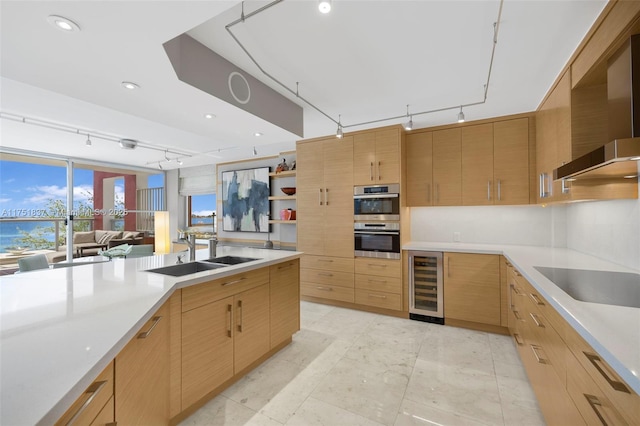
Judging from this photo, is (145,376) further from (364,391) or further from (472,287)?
(472,287)

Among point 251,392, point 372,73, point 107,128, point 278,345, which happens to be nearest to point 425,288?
point 278,345

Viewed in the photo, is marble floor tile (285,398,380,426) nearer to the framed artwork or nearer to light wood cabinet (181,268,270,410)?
light wood cabinet (181,268,270,410)

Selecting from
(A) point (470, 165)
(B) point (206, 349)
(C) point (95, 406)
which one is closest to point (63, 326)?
(C) point (95, 406)

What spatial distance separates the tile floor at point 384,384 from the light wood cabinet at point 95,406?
1113 mm

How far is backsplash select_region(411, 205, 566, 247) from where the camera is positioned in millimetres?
3396

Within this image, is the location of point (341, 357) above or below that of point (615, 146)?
below

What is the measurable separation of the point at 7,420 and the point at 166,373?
1237 mm

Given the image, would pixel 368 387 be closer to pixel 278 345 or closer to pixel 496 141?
pixel 278 345

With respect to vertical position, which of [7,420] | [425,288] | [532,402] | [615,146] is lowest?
[532,402]

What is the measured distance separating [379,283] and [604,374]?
2834mm

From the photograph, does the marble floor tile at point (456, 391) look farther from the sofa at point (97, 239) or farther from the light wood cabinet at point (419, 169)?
the sofa at point (97, 239)

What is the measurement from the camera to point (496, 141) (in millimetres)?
3373

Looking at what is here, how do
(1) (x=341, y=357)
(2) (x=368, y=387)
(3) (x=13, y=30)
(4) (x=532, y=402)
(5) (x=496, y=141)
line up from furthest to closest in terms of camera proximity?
1. (5) (x=496, y=141)
2. (1) (x=341, y=357)
3. (2) (x=368, y=387)
4. (4) (x=532, y=402)
5. (3) (x=13, y=30)

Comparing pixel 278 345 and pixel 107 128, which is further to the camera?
pixel 107 128
